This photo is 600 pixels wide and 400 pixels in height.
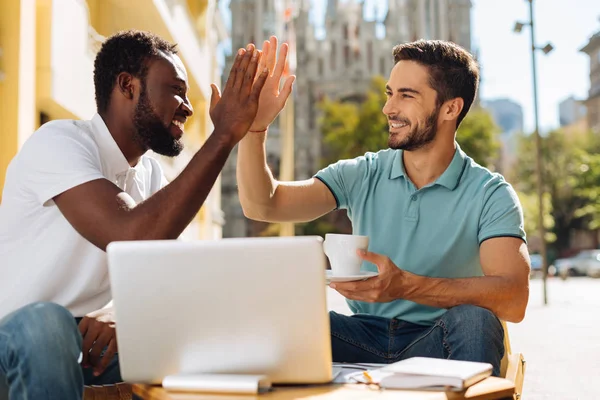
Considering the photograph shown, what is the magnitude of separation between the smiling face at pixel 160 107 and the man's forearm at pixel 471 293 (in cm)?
97

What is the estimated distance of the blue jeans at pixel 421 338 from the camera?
2332mm

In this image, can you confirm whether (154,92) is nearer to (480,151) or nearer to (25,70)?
(25,70)

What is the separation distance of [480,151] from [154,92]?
34.2 metres

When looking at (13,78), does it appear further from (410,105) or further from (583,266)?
(583,266)

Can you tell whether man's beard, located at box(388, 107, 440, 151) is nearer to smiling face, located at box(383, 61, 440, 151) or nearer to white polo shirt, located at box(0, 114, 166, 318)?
smiling face, located at box(383, 61, 440, 151)

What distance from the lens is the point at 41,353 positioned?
6.80 feet

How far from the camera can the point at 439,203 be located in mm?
3008

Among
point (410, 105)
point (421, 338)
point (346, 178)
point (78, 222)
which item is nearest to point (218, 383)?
point (78, 222)

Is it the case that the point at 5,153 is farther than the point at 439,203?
Yes

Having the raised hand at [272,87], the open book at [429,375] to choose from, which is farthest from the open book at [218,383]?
the raised hand at [272,87]

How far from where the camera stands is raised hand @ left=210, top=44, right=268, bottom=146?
2.35 m

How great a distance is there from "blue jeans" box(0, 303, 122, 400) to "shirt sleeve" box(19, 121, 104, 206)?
372 mm

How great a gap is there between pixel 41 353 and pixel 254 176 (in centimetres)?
129

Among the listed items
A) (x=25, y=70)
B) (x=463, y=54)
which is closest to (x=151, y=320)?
(x=463, y=54)
